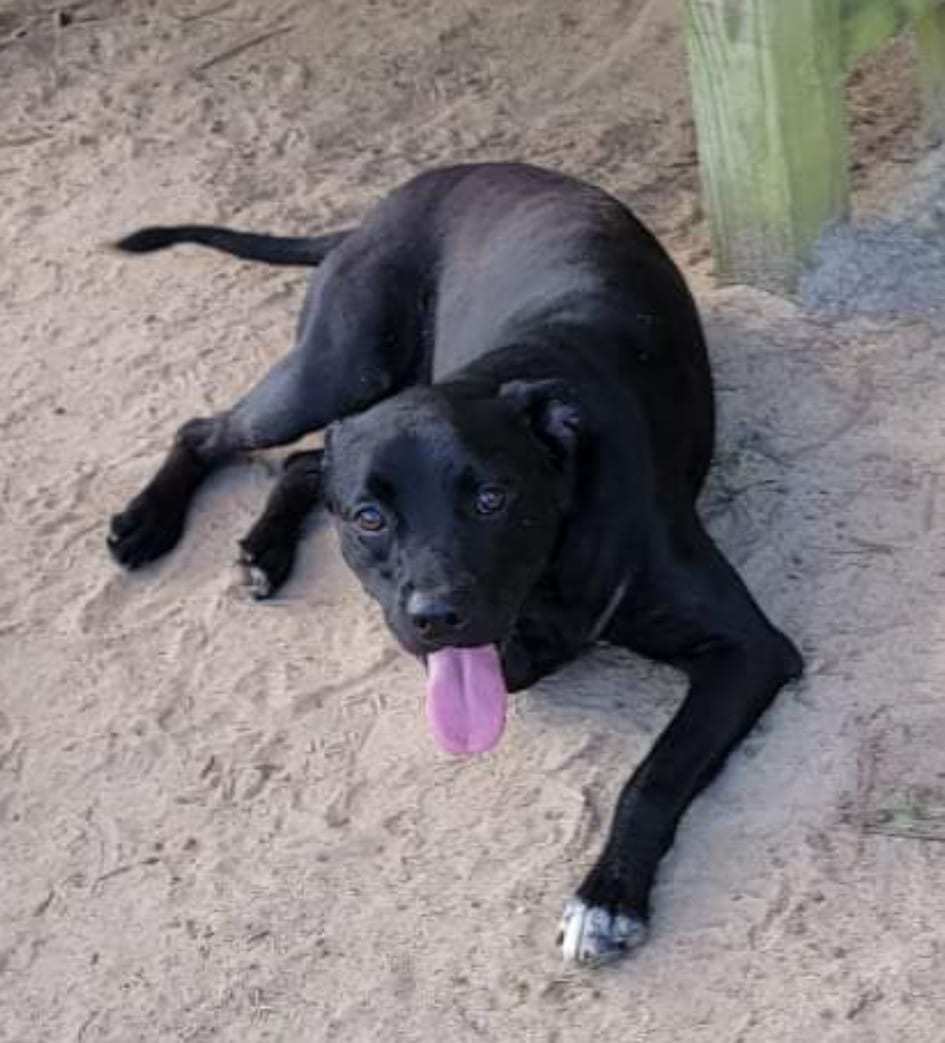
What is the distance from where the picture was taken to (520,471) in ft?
12.5

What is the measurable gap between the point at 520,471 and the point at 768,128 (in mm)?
1423

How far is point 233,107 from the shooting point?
6.29 m

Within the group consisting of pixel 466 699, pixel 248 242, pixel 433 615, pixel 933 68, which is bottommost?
pixel 933 68

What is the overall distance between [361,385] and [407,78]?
63.5 inches

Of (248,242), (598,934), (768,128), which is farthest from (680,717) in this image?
(248,242)

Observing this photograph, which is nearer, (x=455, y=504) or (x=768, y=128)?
(x=455, y=504)

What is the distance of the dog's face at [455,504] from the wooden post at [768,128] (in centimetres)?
124

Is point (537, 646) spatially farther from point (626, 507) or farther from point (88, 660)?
point (88, 660)

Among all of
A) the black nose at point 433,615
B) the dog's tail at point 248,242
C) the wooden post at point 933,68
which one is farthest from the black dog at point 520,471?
the wooden post at point 933,68

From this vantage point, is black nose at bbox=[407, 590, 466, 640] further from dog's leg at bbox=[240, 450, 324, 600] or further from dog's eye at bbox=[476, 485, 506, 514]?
dog's leg at bbox=[240, 450, 324, 600]

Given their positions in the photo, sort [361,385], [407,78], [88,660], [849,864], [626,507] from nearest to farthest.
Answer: [849,864]
[626,507]
[88,660]
[361,385]
[407,78]

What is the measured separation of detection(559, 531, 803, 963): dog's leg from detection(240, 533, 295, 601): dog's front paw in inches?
30.4

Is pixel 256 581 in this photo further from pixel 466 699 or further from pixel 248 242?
pixel 248 242

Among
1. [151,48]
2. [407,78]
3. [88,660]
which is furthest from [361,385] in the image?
[151,48]
